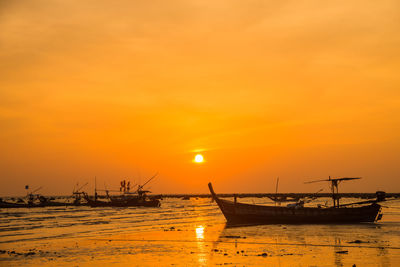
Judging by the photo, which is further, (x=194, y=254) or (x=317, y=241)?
(x=317, y=241)

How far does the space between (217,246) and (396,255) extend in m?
11.1

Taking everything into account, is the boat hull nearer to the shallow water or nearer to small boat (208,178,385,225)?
small boat (208,178,385,225)

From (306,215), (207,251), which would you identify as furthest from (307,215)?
(207,251)

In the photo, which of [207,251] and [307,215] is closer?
[207,251]

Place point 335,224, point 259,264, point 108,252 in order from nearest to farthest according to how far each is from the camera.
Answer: point 259,264
point 108,252
point 335,224

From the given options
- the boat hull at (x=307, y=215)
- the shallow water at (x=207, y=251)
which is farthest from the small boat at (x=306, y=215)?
the shallow water at (x=207, y=251)

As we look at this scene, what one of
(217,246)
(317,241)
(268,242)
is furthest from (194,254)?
(317,241)

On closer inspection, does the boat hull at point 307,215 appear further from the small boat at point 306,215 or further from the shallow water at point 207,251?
the shallow water at point 207,251

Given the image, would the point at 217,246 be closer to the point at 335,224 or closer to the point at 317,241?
the point at 317,241

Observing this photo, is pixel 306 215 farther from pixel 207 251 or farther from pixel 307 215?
pixel 207 251

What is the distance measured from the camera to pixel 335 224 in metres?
49.1

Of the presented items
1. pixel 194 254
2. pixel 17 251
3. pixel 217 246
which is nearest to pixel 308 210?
pixel 217 246

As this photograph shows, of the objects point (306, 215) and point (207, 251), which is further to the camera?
point (306, 215)

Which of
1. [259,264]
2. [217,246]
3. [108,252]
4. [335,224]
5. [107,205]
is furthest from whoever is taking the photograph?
[107,205]
